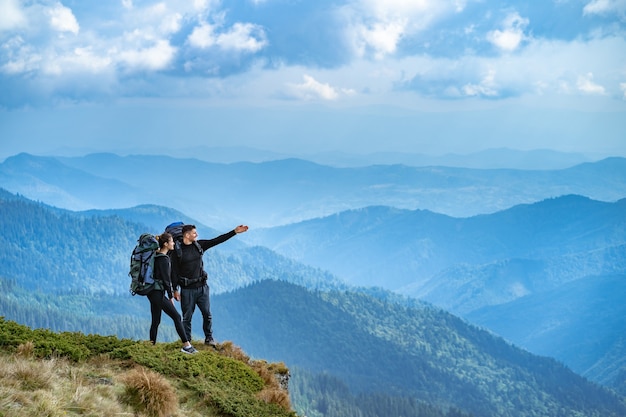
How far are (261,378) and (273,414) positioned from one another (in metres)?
3.74

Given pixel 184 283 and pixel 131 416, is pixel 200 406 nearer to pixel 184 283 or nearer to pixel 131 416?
pixel 131 416

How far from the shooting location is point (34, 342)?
18.9 meters

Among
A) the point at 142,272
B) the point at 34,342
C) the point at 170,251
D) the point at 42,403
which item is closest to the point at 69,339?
the point at 34,342

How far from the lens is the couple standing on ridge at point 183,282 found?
21500 millimetres

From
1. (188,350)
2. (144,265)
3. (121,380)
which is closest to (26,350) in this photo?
(121,380)

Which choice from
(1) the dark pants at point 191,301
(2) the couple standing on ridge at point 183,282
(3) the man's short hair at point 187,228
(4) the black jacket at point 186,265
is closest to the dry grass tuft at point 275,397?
(2) the couple standing on ridge at point 183,282

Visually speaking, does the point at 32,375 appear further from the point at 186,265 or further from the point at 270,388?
the point at 270,388

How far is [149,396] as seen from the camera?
16656mm

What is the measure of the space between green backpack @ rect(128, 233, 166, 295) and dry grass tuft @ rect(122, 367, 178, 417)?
461cm

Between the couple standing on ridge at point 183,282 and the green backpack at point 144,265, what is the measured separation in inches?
7.6

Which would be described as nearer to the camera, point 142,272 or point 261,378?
point 142,272

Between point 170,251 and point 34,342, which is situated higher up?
point 170,251

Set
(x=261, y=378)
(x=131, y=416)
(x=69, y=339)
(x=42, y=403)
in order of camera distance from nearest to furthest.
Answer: (x=42, y=403)
(x=131, y=416)
(x=69, y=339)
(x=261, y=378)

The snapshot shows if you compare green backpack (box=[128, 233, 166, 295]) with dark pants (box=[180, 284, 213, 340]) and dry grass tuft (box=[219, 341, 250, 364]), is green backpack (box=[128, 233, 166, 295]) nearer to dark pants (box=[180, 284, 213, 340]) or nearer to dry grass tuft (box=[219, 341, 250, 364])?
dark pants (box=[180, 284, 213, 340])
